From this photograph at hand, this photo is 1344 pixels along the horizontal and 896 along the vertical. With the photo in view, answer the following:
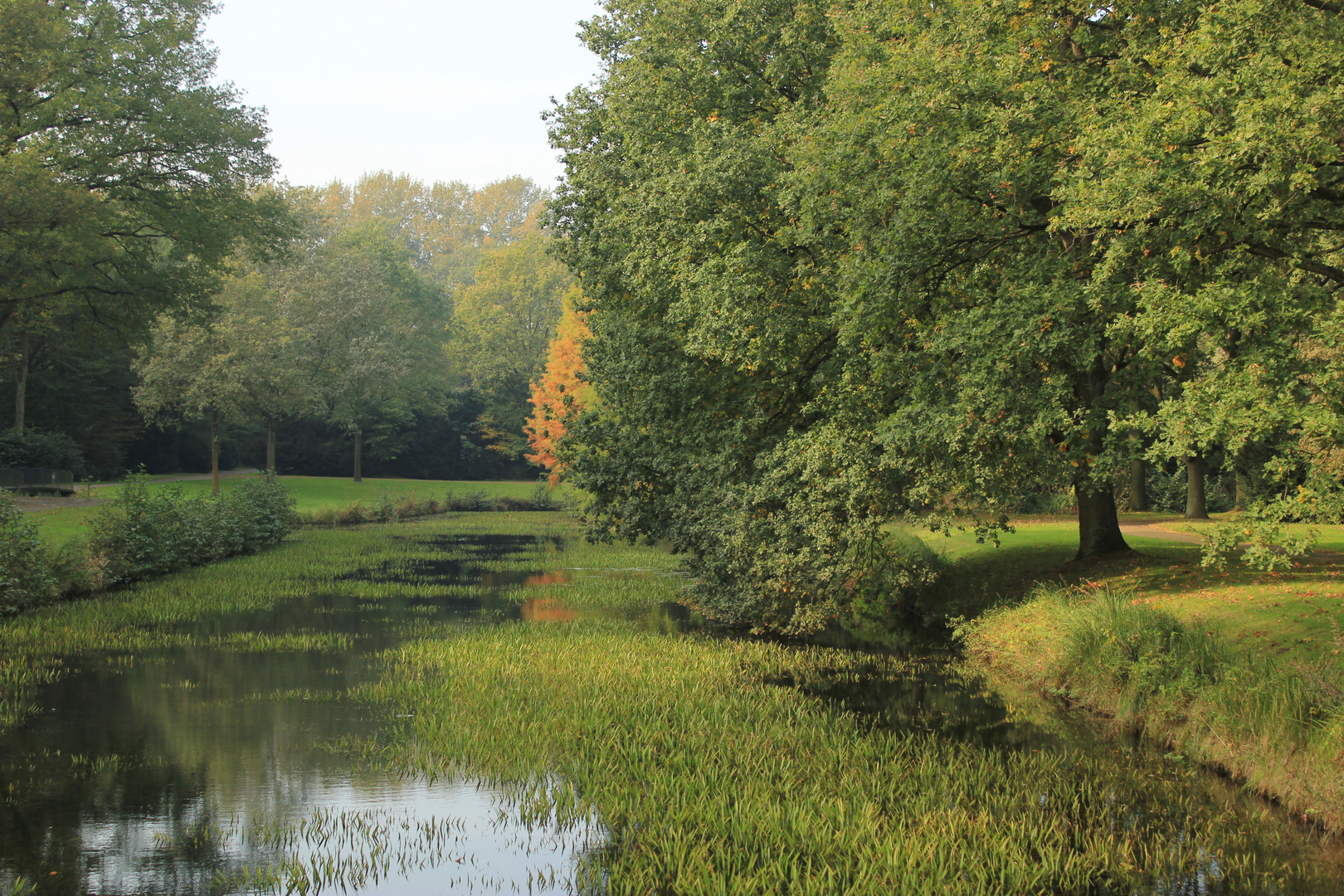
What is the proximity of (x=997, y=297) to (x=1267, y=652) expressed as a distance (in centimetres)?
595

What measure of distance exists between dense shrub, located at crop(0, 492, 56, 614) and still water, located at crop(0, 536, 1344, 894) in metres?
4.47

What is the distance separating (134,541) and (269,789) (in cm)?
1638

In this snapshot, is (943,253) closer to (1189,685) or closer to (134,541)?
(1189,685)

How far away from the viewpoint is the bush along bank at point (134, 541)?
58.1 feet

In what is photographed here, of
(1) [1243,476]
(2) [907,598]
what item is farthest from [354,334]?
(1) [1243,476]

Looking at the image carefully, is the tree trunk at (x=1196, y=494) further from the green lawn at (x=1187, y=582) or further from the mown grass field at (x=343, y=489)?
the mown grass field at (x=343, y=489)

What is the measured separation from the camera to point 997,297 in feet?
47.0

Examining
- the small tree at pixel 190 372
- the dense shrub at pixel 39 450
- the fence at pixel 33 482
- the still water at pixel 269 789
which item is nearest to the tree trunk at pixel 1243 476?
the still water at pixel 269 789

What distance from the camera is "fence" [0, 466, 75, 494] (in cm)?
3322

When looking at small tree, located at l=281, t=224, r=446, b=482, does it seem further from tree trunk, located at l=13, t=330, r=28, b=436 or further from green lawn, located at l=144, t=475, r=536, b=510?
tree trunk, located at l=13, t=330, r=28, b=436

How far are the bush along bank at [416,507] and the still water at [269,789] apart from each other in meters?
30.3

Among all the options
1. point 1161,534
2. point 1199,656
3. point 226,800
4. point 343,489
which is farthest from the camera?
point 343,489

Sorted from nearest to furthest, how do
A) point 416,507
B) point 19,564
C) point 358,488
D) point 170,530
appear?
point 19,564, point 170,530, point 416,507, point 358,488

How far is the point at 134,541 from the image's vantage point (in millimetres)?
22734
